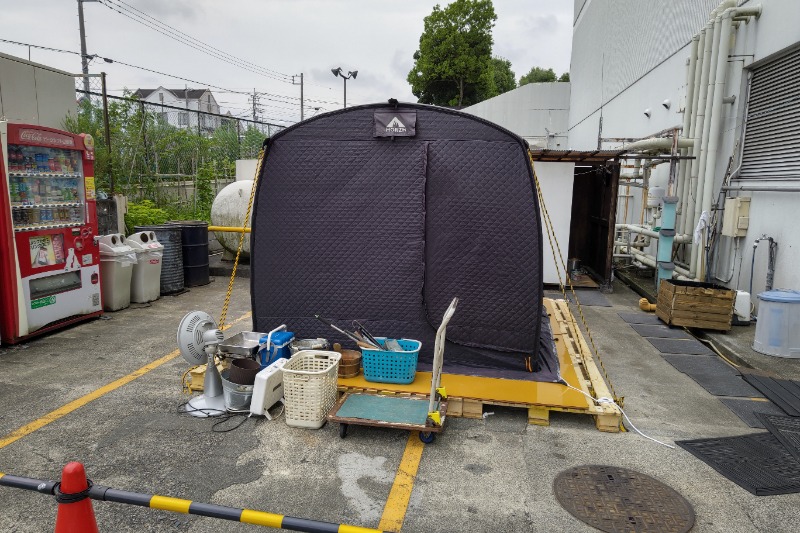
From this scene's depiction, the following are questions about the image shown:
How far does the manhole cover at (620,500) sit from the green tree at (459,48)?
3672cm

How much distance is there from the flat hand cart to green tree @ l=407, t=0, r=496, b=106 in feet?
118

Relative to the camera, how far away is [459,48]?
1454 inches

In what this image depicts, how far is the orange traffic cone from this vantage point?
232cm

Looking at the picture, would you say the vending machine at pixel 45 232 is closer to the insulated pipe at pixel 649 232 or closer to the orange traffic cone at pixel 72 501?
the orange traffic cone at pixel 72 501

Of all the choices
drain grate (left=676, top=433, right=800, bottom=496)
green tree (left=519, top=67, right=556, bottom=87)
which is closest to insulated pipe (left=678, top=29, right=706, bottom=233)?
drain grate (left=676, top=433, right=800, bottom=496)

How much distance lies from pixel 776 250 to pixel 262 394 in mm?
7276

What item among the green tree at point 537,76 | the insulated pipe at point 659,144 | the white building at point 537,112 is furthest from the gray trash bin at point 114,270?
the green tree at point 537,76

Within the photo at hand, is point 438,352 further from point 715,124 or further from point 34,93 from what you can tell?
point 34,93

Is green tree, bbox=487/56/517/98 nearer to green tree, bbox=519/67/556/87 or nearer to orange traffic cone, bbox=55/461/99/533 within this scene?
green tree, bbox=519/67/556/87

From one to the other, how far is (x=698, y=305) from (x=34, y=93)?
11.4 meters

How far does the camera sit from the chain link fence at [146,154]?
10.5m

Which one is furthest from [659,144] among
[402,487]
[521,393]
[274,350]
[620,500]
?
[402,487]

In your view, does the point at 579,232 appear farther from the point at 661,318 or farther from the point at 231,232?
the point at 231,232

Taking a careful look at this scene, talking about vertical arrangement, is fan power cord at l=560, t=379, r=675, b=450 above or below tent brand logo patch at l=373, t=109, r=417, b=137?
below
